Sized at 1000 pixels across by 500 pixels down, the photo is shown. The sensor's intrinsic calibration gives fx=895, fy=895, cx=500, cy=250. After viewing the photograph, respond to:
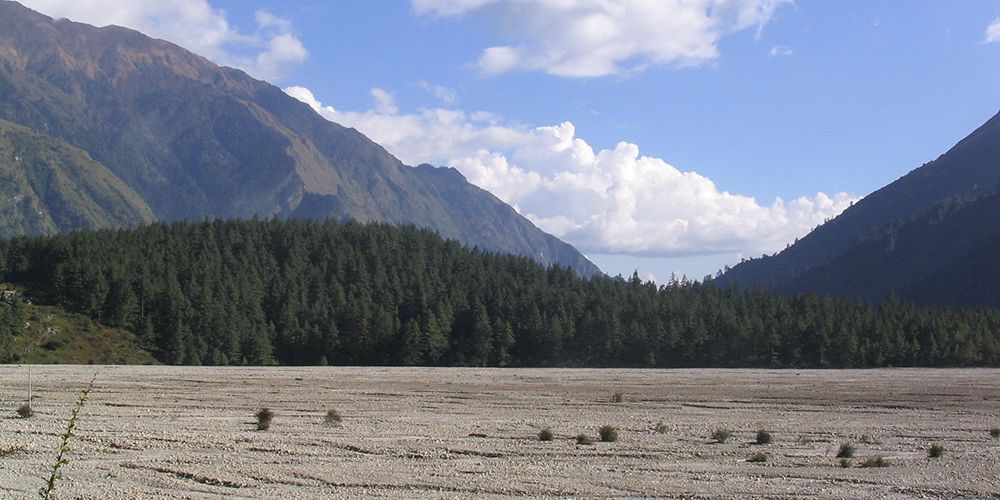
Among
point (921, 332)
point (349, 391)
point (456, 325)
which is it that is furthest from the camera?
point (456, 325)

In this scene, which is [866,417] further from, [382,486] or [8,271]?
[8,271]

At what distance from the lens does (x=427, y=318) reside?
135625 mm

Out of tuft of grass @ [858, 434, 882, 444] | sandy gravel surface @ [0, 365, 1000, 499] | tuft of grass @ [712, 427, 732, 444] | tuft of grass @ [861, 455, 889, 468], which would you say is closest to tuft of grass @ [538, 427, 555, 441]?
sandy gravel surface @ [0, 365, 1000, 499]

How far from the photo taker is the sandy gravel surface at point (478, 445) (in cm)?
2375

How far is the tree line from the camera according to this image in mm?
126938

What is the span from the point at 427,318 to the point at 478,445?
104386mm

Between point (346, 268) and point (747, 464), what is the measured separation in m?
147

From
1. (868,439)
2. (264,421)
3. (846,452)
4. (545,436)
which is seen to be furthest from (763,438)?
(264,421)

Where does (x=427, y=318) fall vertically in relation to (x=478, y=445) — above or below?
above

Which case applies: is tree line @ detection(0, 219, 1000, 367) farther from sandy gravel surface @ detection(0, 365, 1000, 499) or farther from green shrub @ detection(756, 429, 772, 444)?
green shrub @ detection(756, 429, 772, 444)

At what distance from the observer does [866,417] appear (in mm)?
46938

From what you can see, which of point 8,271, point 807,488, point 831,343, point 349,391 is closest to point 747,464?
point 807,488

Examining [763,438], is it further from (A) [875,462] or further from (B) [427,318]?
(B) [427,318]

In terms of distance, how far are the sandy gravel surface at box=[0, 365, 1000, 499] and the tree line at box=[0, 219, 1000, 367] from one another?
6905 cm
